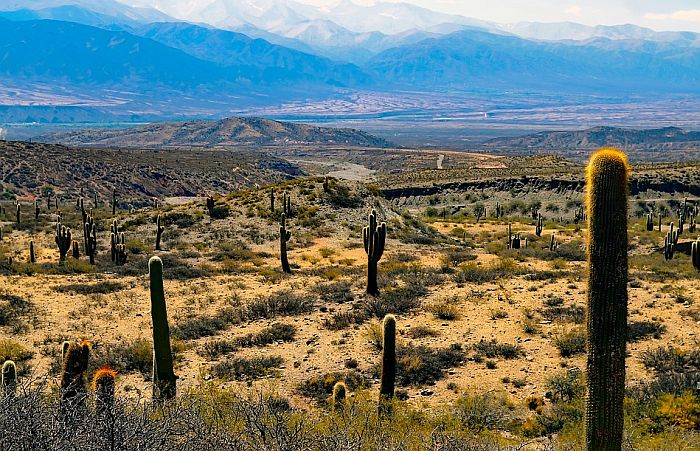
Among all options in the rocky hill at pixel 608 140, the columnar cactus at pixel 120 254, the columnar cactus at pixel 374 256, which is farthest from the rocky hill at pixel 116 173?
the rocky hill at pixel 608 140

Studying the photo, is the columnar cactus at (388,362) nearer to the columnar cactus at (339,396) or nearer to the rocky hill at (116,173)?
the columnar cactus at (339,396)

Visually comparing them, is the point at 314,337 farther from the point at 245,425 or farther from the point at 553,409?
the point at 245,425

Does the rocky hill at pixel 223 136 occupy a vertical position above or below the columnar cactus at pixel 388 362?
above

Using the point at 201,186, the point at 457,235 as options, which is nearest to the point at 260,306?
the point at 457,235

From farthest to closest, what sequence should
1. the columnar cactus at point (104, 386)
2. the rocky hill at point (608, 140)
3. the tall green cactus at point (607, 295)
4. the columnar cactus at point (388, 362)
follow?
the rocky hill at point (608, 140)
the columnar cactus at point (388, 362)
the columnar cactus at point (104, 386)
the tall green cactus at point (607, 295)

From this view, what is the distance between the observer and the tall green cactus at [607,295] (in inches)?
286

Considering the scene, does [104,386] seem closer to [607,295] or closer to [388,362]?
[388,362]

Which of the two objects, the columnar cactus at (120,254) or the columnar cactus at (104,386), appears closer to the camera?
the columnar cactus at (104,386)

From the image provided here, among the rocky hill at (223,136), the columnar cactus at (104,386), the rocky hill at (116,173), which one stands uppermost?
the rocky hill at (223,136)

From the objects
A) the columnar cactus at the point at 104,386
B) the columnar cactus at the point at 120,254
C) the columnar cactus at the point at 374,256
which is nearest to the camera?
the columnar cactus at the point at 104,386

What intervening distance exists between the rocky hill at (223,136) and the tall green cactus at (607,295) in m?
162

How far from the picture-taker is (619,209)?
23.9 ft

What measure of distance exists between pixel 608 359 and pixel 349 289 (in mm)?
13813

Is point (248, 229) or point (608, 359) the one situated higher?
point (608, 359)
